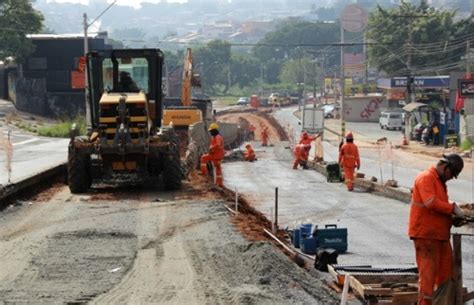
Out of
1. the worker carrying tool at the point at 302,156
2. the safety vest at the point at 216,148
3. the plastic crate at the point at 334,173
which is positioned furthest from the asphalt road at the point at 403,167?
the safety vest at the point at 216,148

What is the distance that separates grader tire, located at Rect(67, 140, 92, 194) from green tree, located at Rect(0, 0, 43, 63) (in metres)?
51.1

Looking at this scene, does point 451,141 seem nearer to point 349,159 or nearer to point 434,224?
point 349,159

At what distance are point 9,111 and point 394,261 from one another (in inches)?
2415

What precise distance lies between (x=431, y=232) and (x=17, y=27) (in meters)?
67.1

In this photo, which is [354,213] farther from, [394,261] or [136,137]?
[394,261]

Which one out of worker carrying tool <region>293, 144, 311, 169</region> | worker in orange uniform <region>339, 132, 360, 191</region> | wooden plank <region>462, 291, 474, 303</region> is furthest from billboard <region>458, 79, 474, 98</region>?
wooden plank <region>462, 291, 474, 303</region>

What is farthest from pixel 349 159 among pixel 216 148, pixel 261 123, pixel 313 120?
pixel 261 123

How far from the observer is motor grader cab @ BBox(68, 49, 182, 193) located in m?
22.9

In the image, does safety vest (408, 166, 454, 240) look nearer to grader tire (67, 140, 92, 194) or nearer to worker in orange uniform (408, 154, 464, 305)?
worker in orange uniform (408, 154, 464, 305)

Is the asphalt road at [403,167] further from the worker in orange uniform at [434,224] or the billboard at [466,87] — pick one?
the worker in orange uniform at [434,224]

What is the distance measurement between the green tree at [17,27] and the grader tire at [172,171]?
5145 centimetres

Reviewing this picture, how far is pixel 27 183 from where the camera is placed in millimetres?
22922

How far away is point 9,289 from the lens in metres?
11.3

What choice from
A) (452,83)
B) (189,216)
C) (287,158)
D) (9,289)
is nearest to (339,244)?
(189,216)
